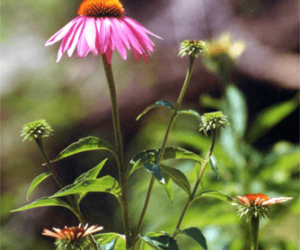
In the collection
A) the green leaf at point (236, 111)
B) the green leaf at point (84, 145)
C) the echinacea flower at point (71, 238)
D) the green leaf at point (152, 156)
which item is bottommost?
the echinacea flower at point (71, 238)

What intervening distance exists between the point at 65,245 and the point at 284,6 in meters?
1.34

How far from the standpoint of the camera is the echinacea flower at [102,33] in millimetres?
362

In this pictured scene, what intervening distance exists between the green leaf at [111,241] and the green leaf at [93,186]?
0.18ft

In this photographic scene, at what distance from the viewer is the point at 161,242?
1.23 ft

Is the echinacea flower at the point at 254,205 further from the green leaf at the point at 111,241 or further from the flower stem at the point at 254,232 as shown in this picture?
the green leaf at the point at 111,241

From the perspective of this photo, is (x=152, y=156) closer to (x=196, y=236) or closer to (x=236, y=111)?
(x=196, y=236)

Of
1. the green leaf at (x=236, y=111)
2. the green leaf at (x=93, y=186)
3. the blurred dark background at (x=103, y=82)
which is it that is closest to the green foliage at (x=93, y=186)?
the green leaf at (x=93, y=186)

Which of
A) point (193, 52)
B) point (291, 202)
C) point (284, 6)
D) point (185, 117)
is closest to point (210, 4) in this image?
point (284, 6)

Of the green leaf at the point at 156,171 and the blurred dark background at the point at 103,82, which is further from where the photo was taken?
the blurred dark background at the point at 103,82

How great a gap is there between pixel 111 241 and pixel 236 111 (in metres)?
0.58

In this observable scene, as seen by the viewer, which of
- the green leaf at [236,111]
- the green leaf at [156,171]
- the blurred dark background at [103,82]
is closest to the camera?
the green leaf at [156,171]

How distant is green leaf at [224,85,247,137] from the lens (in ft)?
3.01

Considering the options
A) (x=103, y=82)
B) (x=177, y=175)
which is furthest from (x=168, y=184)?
(x=103, y=82)

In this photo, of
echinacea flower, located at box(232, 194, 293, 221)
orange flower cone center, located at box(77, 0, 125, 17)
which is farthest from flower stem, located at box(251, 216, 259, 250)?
orange flower cone center, located at box(77, 0, 125, 17)
